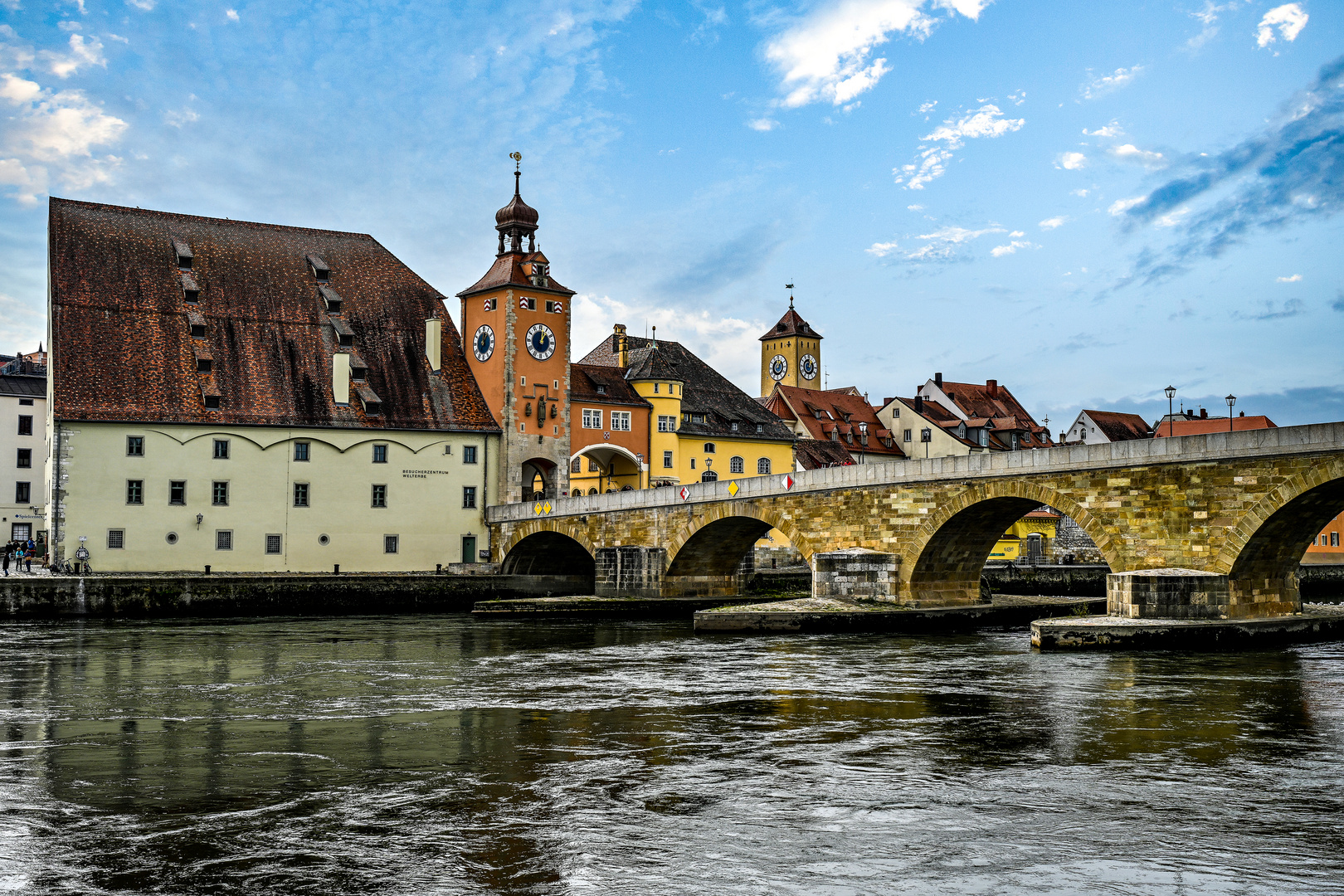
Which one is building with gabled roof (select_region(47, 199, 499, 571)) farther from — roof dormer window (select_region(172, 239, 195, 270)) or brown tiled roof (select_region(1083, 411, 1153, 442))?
brown tiled roof (select_region(1083, 411, 1153, 442))

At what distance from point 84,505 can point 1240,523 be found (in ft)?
122

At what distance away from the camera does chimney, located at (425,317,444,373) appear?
176ft

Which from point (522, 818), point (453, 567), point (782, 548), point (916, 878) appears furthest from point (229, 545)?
point (916, 878)

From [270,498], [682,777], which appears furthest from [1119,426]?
[682,777]

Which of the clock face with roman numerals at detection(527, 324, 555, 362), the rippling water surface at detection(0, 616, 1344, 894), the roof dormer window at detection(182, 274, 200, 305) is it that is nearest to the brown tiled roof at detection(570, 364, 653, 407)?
the clock face with roman numerals at detection(527, 324, 555, 362)

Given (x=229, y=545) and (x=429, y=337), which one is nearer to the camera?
(x=229, y=545)

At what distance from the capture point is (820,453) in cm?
7375

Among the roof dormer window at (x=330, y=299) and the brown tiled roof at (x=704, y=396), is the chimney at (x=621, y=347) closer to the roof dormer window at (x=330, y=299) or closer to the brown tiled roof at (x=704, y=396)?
the brown tiled roof at (x=704, y=396)

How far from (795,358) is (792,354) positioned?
41cm

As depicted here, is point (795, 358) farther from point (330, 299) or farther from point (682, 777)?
point (682, 777)

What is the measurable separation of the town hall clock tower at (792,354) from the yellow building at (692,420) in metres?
42.3

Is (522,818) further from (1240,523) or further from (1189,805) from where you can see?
(1240,523)

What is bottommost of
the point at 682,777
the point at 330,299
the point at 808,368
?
the point at 682,777

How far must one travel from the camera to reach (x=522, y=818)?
10.9 m
